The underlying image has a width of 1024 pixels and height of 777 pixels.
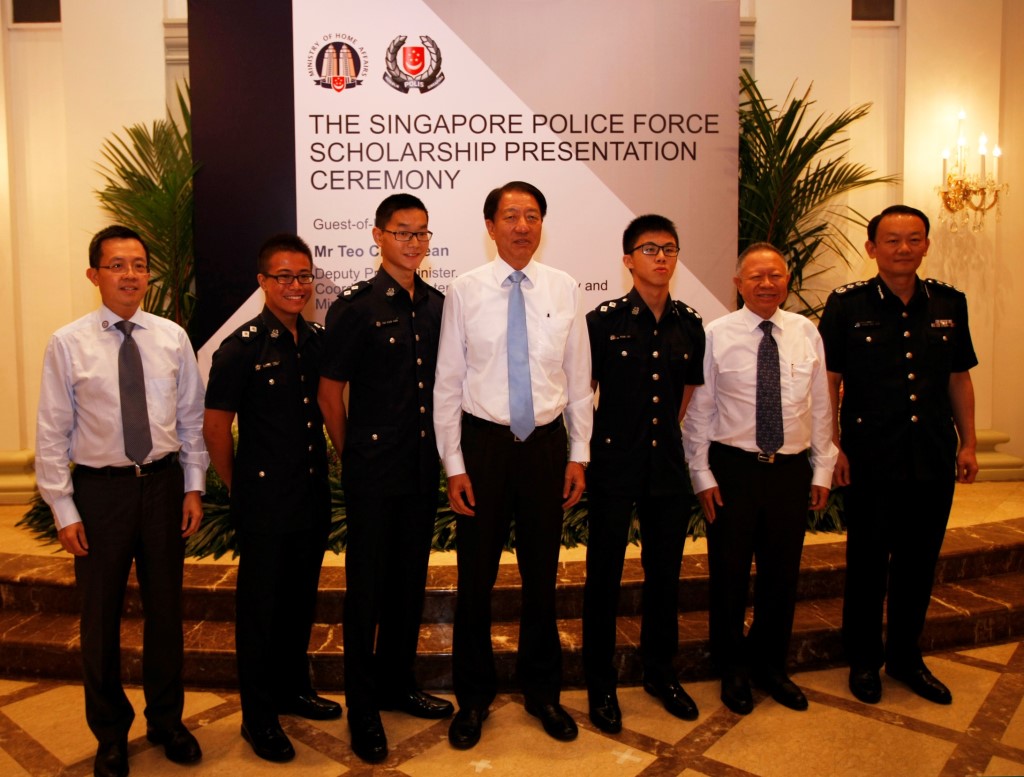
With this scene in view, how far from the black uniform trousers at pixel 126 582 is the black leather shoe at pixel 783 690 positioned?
2.06 m

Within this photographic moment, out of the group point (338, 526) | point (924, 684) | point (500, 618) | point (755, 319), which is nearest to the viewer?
point (755, 319)

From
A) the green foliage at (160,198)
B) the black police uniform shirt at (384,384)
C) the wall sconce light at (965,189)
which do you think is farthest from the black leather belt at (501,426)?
the wall sconce light at (965,189)

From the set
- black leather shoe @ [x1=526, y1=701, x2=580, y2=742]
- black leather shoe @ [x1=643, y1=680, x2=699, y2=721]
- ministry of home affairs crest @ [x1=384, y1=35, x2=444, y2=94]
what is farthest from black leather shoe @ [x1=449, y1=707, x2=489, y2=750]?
ministry of home affairs crest @ [x1=384, y1=35, x2=444, y2=94]

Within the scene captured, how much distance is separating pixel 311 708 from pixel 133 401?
1.24 meters

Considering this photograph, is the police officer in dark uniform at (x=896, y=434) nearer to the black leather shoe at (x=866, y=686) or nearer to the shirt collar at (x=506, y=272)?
the black leather shoe at (x=866, y=686)

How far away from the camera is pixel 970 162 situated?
5680mm

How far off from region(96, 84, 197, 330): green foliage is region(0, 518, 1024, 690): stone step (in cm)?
198

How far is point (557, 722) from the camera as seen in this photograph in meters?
2.73

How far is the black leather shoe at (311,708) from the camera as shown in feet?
9.44

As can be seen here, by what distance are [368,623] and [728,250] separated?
3445 mm

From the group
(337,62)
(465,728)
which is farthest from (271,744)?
(337,62)

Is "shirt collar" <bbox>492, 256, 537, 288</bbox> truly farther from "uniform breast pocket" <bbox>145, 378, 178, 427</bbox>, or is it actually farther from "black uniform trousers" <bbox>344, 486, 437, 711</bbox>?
"uniform breast pocket" <bbox>145, 378, 178, 427</bbox>

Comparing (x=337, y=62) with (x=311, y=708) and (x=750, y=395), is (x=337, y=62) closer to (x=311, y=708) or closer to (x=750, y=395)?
(x=750, y=395)

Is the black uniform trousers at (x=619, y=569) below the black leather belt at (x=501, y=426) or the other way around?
below
